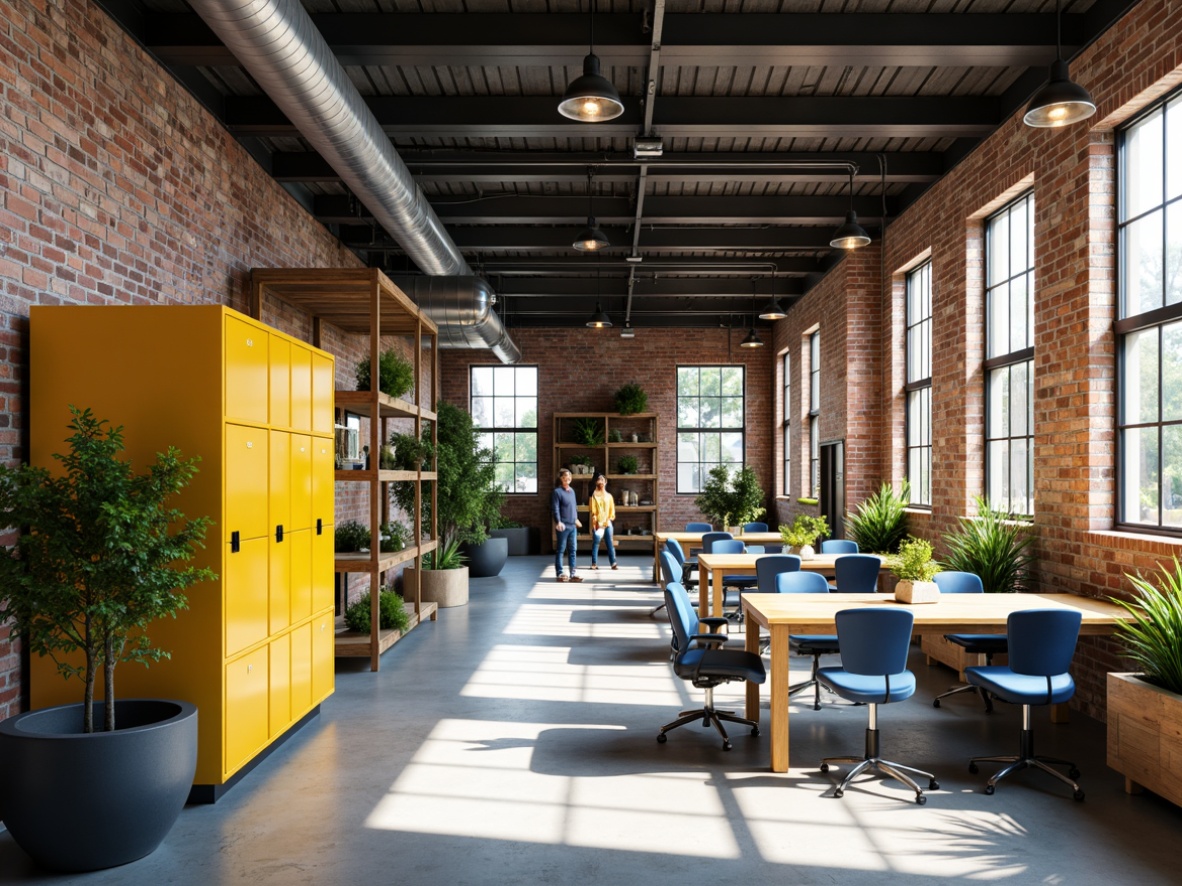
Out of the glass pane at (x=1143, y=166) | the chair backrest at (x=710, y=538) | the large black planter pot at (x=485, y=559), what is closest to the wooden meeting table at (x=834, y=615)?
the glass pane at (x=1143, y=166)

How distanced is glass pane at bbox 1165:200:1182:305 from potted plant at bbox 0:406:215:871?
5.52m

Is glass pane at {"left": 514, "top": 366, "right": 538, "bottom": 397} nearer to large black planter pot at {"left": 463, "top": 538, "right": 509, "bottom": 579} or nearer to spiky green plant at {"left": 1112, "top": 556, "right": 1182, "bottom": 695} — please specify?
large black planter pot at {"left": 463, "top": 538, "right": 509, "bottom": 579}

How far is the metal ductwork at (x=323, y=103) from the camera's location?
4.25 m

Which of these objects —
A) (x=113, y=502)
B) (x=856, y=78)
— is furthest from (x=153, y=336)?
(x=856, y=78)

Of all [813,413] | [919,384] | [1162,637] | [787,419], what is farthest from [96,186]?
[787,419]

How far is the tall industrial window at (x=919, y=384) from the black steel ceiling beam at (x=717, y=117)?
2426mm

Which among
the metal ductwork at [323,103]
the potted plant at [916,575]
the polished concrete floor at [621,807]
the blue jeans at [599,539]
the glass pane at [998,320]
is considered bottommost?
the polished concrete floor at [621,807]

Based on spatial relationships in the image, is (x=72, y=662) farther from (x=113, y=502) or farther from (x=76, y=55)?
(x=76, y=55)

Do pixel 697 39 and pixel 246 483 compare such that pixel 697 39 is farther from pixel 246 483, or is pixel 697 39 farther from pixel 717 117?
pixel 246 483

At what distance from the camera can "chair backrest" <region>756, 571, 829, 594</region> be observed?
21.2 feet

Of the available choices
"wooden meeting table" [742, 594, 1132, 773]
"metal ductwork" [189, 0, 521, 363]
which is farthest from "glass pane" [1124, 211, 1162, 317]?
"metal ductwork" [189, 0, 521, 363]

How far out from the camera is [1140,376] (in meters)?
5.85

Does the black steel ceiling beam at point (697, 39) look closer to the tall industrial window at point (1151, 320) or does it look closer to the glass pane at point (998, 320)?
the tall industrial window at point (1151, 320)

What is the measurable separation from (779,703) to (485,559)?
928 centimetres
